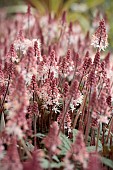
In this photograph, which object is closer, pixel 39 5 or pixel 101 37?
pixel 101 37

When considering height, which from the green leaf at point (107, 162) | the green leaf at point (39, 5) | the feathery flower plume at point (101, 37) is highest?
the green leaf at point (39, 5)

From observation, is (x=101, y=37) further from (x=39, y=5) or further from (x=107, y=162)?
(x=39, y=5)

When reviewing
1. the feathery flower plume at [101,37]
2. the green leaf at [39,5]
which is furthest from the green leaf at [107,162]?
the green leaf at [39,5]

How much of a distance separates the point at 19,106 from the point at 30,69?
23 centimetres

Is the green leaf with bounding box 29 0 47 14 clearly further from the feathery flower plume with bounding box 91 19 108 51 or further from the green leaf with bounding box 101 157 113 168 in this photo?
the green leaf with bounding box 101 157 113 168

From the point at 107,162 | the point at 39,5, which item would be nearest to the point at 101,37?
the point at 107,162

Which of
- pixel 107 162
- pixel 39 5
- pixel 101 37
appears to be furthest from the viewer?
pixel 39 5

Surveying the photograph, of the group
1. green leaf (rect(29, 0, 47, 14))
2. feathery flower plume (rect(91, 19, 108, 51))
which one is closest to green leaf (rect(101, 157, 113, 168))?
feathery flower plume (rect(91, 19, 108, 51))

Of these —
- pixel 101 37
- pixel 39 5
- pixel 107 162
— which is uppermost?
pixel 39 5

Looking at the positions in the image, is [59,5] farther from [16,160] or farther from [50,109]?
[16,160]

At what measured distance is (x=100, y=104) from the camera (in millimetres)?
1354

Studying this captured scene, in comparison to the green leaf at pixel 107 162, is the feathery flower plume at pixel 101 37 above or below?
above

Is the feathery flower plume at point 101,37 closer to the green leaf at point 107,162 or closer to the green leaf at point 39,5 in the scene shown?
the green leaf at point 107,162

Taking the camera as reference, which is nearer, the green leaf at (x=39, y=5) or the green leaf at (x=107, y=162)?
the green leaf at (x=107, y=162)
